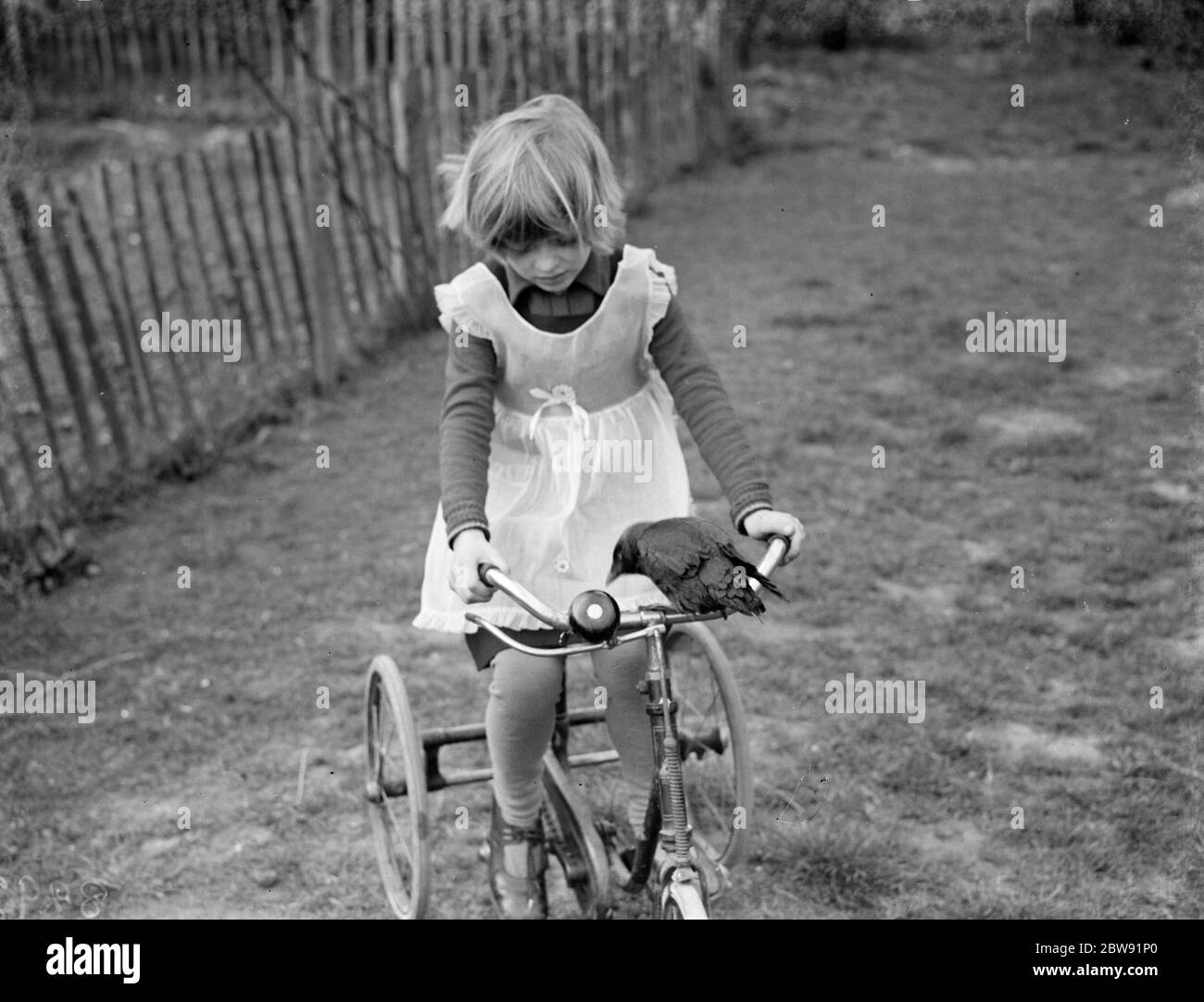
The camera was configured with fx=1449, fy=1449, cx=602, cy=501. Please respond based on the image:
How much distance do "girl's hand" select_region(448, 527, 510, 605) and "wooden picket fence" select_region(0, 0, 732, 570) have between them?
2.96m

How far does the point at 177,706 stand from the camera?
13.3 feet

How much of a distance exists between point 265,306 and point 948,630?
3.42 metres

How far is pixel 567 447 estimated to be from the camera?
8.99 ft

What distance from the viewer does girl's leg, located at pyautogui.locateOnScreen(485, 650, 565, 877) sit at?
2.68 meters

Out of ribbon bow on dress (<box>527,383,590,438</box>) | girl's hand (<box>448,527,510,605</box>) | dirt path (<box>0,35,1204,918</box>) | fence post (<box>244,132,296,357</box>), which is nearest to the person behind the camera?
girl's hand (<box>448,527,510,605</box>)

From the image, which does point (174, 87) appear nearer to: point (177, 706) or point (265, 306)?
point (265, 306)

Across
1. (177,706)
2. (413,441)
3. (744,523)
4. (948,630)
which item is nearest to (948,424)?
(948,630)

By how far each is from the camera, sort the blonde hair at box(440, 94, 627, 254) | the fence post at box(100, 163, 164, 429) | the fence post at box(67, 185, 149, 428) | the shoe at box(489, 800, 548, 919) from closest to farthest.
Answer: the blonde hair at box(440, 94, 627, 254) → the shoe at box(489, 800, 548, 919) → the fence post at box(67, 185, 149, 428) → the fence post at box(100, 163, 164, 429)

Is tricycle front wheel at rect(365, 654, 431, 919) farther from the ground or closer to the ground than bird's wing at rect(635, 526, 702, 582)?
closer to the ground

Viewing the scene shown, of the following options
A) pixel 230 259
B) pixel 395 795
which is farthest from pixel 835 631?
pixel 230 259

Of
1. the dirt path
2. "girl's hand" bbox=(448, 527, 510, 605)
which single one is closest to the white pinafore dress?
"girl's hand" bbox=(448, 527, 510, 605)

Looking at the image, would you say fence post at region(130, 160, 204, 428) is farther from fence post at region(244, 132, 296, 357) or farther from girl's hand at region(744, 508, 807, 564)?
girl's hand at region(744, 508, 807, 564)

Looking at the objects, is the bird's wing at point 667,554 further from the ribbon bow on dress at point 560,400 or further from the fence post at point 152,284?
the fence post at point 152,284

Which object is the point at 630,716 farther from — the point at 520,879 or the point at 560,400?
the point at 560,400
